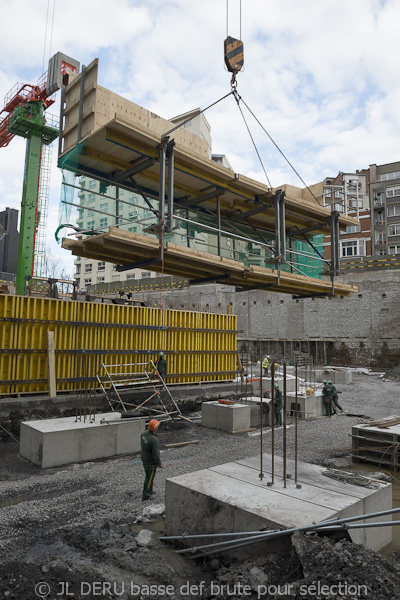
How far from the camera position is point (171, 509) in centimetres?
554

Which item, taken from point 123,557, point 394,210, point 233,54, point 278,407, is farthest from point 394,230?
point 123,557

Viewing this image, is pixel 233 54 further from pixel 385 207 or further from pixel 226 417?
pixel 385 207

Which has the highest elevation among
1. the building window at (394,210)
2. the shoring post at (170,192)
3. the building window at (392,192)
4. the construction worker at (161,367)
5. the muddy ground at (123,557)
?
the building window at (392,192)

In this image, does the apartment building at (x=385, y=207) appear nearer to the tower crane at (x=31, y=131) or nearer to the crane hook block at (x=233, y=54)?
the tower crane at (x=31, y=131)

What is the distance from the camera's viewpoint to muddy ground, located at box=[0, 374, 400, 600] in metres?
3.85

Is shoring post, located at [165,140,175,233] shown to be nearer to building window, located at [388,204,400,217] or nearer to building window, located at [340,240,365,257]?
building window, located at [340,240,365,257]

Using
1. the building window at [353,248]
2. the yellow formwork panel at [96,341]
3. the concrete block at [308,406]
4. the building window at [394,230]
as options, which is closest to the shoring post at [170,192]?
the yellow formwork panel at [96,341]

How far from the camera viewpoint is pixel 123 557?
491 centimetres

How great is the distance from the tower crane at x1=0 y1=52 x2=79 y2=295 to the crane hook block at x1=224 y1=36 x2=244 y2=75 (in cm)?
2132

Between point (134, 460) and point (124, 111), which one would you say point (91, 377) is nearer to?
point (134, 460)

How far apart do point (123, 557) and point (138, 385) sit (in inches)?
404

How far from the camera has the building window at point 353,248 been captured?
53.6 m

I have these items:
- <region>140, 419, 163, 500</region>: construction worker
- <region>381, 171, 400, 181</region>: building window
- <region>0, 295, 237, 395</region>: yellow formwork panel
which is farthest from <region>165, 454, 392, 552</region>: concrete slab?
<region>381, 171, 400, 181</region>: building window

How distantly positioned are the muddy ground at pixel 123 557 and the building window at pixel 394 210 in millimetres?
49581
